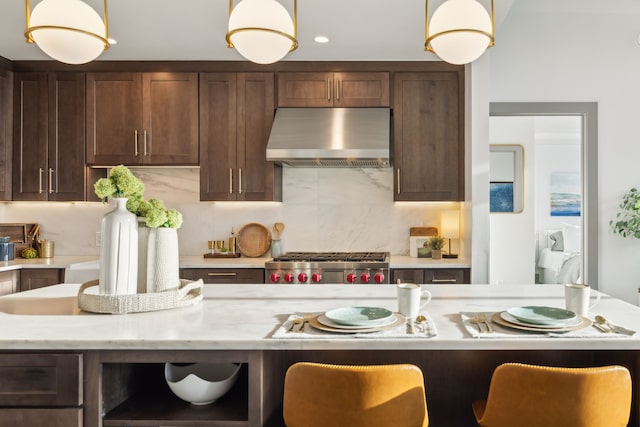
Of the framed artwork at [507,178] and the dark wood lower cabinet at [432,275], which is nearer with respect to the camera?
the dark wood lower cabinet at [432,275]

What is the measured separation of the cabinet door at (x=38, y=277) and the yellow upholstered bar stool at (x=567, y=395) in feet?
10.9

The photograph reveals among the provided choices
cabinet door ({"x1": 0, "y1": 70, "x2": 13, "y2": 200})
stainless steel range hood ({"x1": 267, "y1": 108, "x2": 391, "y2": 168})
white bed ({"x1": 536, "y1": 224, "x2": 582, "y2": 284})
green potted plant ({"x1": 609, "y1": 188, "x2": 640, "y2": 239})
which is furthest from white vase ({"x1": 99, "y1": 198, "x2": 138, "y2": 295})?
white bed ({"x1": 536, "y1": 224, "x2": 582, "y2": 284})

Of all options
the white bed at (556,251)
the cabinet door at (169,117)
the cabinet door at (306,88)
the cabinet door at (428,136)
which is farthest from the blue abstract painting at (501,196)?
the cabinet door at (169,117)

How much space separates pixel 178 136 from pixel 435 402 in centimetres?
289

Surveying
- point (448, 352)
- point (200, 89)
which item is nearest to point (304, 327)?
point (448, 352)

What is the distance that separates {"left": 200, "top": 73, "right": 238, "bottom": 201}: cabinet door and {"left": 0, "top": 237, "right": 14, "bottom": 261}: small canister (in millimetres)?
1559

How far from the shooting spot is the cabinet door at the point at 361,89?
3.74m

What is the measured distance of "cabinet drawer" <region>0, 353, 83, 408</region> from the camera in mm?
1323

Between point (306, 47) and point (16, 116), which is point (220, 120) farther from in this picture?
point (16, 116)

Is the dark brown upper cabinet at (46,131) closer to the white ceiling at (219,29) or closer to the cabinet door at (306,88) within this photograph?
the white ceiling at (219,29)

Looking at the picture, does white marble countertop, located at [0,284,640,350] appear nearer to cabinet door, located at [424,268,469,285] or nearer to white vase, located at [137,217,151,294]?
white vase, located at [137,217,151,294]

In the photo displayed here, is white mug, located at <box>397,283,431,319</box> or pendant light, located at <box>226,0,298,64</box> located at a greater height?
pendant light, located at <box>226,0,298,64</box>

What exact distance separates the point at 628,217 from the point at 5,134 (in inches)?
200

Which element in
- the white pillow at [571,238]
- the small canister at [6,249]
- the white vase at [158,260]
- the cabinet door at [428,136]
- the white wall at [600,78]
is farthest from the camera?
the white pillow at [571,238]
